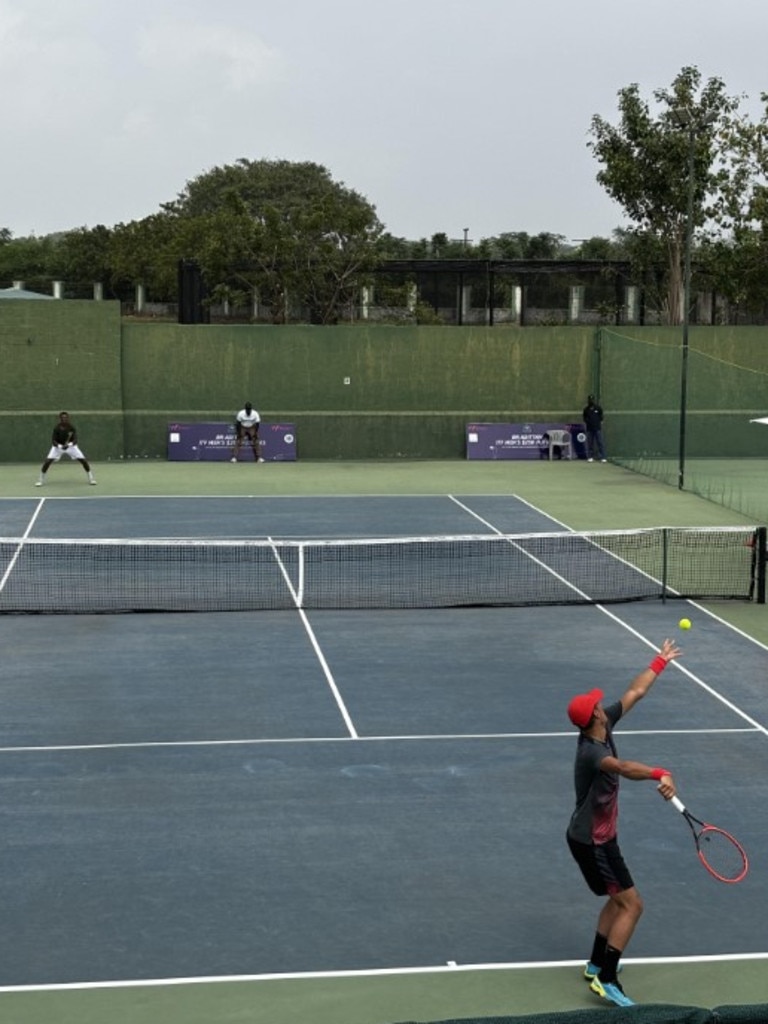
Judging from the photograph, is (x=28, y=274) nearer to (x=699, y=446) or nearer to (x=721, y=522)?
(x=699, y=446)

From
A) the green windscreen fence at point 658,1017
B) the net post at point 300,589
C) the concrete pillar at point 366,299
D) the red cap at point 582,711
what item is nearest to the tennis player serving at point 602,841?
the red cap at point 582,711

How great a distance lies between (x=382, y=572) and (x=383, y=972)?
1353cm

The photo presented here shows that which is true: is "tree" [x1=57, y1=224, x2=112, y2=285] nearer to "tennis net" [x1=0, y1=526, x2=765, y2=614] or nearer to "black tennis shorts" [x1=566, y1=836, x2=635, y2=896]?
"tennis net" [x1=0, y1=526, x2=765, y2=614]

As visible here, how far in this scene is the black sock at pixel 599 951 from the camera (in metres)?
9.43

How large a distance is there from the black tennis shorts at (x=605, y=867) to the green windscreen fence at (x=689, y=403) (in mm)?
24756

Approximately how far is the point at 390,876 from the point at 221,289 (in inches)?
1626

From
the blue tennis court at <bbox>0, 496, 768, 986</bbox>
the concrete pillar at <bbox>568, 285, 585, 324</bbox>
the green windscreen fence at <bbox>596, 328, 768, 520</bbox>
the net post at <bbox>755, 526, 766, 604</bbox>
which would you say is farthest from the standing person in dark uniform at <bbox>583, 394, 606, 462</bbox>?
the blue tennis court at <bbox>0, 496, 768, 986</bbox>

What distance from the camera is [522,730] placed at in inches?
592

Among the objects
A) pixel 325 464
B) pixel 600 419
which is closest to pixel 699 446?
pixel 600 419

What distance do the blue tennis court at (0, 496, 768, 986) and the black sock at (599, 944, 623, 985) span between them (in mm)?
650

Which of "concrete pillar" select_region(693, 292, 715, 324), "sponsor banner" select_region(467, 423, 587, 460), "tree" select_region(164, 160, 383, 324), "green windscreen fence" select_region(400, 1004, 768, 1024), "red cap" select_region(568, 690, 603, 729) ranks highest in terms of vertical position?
"tree" select_region(164, 160, 383, 324)

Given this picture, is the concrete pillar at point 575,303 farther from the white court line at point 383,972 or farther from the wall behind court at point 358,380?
the white court line at point 383,972

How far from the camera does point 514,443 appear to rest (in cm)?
3953

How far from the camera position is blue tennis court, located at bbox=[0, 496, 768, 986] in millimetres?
10281
